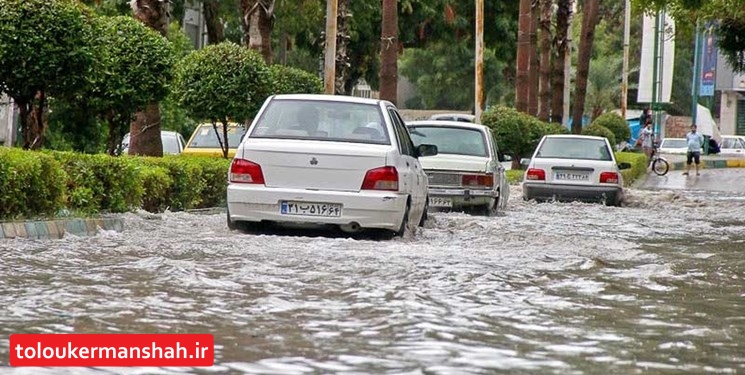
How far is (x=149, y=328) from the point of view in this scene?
7.95 m

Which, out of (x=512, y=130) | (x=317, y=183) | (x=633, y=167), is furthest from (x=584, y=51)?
(x=317, y=183)

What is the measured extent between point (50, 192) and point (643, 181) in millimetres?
32372

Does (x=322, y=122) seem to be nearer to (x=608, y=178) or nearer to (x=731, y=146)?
(x=608, y=178)

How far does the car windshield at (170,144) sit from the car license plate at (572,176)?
9.07 m

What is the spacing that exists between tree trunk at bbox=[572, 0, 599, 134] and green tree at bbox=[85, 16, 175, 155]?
29.1 m

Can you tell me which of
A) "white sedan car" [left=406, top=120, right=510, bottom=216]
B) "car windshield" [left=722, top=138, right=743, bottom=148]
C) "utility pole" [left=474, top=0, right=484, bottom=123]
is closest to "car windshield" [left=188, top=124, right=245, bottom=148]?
"white sedan car" [left=406, top=120, right=510, bottom=216]

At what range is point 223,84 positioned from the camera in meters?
23.2

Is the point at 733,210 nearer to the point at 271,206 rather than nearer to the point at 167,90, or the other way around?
the point at 167,90

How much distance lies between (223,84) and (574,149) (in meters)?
7.03

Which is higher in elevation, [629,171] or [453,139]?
[453,139]

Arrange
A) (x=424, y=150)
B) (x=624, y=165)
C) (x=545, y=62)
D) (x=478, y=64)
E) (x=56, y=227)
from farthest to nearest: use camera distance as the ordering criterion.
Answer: (x=545, y=62), (x=478, y=64), (x=624, y=165), (x=424, y=150), (x=56, y=227)

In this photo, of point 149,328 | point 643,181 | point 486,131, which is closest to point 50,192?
point 149,328

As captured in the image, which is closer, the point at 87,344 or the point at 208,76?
the point at 87,344

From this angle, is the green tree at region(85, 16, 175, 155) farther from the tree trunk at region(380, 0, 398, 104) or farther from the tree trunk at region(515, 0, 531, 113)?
the tree trunk at region(515, 0, 531, 113)
